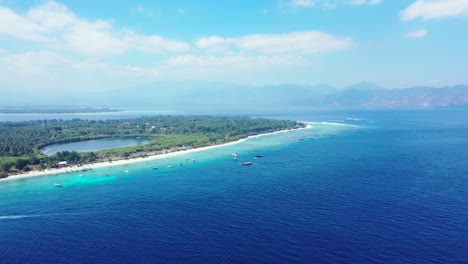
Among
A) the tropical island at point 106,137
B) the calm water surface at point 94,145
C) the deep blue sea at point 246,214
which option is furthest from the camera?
the calm water surface at point 94,145

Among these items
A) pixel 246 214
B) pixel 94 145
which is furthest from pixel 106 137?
pixel 246 214

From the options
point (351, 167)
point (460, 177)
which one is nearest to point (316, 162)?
point (351, 167)

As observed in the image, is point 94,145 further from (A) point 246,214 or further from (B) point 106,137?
(A) point 246,214

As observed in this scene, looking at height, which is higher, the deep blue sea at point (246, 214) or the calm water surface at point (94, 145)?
the calm water surface at point (94, 145)

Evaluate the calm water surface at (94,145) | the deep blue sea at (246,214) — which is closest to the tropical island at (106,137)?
the calm water surface at (94,145)

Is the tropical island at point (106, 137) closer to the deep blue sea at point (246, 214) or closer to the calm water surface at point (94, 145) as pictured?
the calm water surface at point (94, 145)

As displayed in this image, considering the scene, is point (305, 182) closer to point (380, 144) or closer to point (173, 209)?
point (173, 209)

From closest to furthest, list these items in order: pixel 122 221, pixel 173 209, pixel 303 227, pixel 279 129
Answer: pixel 303 227, pixel 122 221, pixel 173 209, pixel 279 129

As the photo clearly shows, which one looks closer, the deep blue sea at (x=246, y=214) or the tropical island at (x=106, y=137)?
the deep blue sea at (x=246, y=214)
